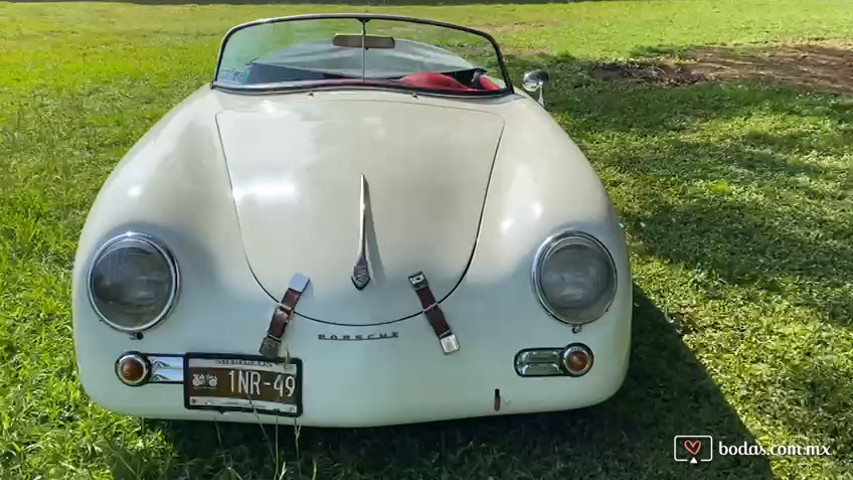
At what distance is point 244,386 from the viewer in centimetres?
203

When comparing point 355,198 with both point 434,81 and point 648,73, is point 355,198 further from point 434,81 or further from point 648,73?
point 648,73

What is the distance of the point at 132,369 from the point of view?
6.67 feet

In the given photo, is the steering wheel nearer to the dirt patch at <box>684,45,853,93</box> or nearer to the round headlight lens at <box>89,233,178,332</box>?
the round headlight lens at <box>89,233,178,332</box>

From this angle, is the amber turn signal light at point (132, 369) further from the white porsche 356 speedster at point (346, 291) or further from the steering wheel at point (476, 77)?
the steering wheel at point (476, 77)

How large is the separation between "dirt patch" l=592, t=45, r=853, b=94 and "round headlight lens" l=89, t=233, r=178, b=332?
8.10 m

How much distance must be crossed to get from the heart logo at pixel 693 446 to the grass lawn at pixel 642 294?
0.06m

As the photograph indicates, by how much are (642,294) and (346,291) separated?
1.96 m

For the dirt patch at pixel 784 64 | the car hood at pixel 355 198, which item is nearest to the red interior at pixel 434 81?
the car hood at pixel 355 198

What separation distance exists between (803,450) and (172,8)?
18.2m

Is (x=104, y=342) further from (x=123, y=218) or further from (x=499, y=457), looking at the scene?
(x=499, y=457)

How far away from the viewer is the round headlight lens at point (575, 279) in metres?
Answer: 2.08

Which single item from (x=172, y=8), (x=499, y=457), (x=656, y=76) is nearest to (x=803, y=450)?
(x=499, y=457)

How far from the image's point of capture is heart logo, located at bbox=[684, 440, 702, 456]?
242cm

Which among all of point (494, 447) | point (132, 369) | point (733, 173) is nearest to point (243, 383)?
point (132, 369)
